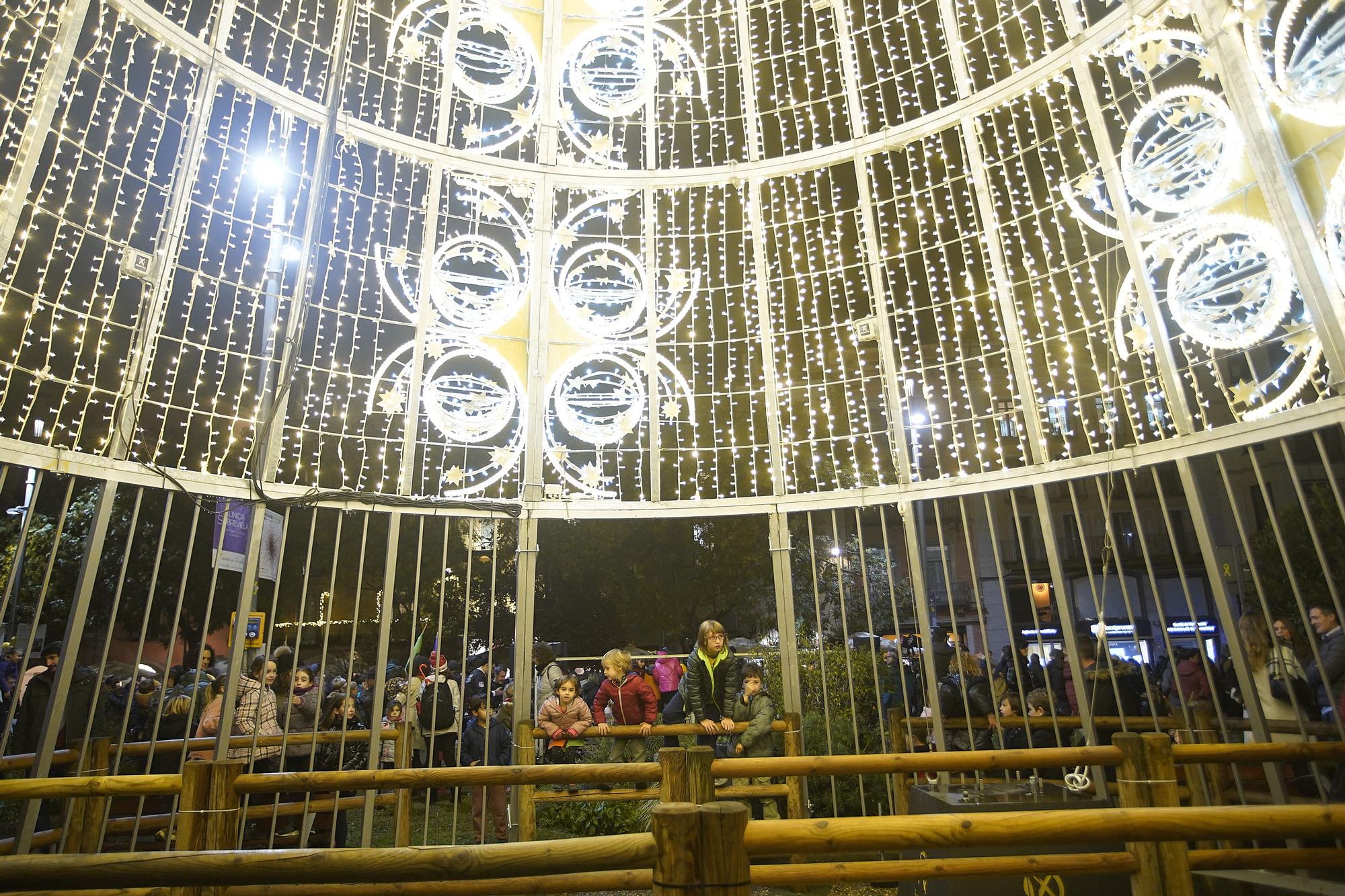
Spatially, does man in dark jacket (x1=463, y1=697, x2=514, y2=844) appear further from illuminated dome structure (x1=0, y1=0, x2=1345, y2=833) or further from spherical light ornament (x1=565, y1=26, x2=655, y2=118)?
spherical light ornament (x1=565, y1=26, x2=655, y2=118)

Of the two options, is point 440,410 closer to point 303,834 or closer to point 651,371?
point 651,371

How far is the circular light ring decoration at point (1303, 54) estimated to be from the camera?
Result: 3.98 metres

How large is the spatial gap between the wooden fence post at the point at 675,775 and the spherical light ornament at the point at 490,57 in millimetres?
5705

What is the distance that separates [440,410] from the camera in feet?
19.8

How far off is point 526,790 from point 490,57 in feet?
18.8

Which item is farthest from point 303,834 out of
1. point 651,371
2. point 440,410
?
point 651,371

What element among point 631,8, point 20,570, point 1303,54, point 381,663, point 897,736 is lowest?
point 897,736

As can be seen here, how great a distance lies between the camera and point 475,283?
6.34m

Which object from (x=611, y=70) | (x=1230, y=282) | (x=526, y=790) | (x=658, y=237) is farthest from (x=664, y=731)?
(x=611, y=70)

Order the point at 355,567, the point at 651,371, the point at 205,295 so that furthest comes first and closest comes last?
the point at 355,567 < the point at 651,371 < the point at 205,295

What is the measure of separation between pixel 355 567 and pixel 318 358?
8.70m

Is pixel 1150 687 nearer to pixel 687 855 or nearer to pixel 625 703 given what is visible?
pixel 625 703

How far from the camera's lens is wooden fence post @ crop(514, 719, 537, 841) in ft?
16.8

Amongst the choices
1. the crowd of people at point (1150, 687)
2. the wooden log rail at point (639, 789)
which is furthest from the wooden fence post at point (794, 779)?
the crowd of people at point (1150, 687)
